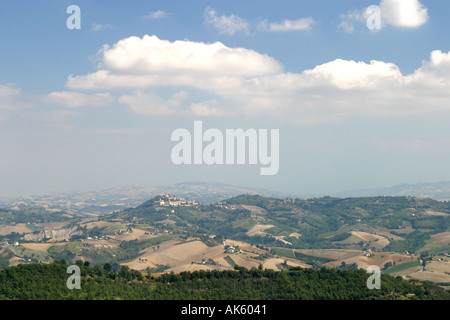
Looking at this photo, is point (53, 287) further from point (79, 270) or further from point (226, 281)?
point (226, 281)
